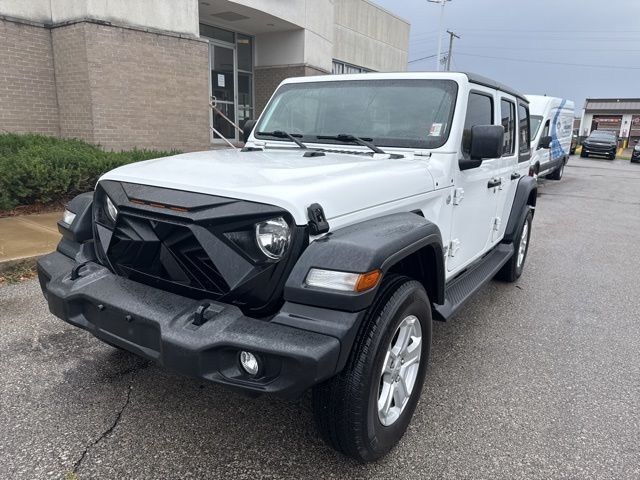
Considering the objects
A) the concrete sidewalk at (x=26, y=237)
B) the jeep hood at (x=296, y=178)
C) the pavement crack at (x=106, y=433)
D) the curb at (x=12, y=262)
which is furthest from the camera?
the concrete sidewalk at (x=26, y=237)

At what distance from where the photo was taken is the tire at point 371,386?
7.04 feet

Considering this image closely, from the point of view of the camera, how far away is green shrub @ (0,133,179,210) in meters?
6.58

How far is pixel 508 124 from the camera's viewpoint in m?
4.60

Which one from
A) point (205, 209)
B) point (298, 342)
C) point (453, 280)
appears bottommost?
point (453, 280)

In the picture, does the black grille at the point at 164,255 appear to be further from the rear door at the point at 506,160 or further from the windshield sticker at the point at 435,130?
the rear door at the point at 506,160

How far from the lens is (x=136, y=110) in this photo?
31.9 ft

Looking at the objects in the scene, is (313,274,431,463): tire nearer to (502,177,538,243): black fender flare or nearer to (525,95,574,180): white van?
(502,177,538,243): black fender flare

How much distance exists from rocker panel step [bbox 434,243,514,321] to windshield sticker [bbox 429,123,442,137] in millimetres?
1041

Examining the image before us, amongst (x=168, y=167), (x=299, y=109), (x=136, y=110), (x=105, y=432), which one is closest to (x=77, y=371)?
(x=105, y=432)

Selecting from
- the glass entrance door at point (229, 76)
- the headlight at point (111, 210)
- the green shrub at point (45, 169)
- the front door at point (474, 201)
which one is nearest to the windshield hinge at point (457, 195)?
the front door at point (474, 201)

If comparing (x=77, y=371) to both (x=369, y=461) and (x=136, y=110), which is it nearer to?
(x=369, y=461)

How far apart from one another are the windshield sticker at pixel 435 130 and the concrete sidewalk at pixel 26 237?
409 centimetres

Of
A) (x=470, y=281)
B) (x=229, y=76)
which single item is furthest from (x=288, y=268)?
(x=229, y=76)

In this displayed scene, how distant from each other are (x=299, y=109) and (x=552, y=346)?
2.75 metres
